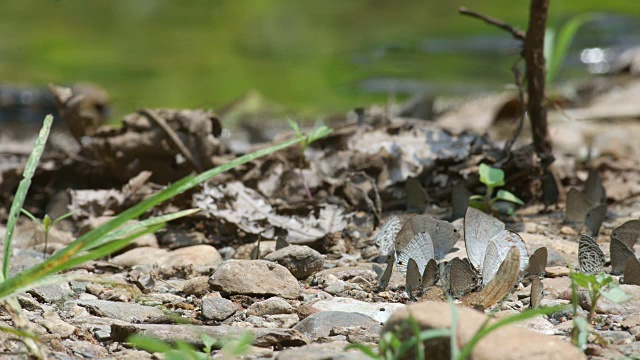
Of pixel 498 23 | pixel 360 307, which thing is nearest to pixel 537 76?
pixel 498 23

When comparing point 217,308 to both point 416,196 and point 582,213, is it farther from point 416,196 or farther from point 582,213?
point 582,213

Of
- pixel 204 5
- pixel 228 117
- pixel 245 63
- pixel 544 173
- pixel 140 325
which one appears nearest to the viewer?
pixel 140 325

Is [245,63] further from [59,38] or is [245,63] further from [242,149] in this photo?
[242,149]

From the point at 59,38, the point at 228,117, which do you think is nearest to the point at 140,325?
the point at 228,117

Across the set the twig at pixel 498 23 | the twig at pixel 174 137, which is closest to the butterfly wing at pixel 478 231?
the twig at pixel 498 23

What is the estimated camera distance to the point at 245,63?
10.2 m

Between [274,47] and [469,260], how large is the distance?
862 cm

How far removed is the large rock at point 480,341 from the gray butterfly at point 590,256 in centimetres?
85

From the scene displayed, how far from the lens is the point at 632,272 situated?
8.72 ft

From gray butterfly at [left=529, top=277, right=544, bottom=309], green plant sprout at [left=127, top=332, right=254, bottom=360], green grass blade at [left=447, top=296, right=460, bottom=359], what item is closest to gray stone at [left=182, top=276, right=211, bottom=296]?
green plant sprout at [left=127, top=332, right=254, bottom=360]

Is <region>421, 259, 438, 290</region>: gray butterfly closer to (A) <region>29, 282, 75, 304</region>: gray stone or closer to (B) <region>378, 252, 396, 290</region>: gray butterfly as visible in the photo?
(B) <region>378, 252, 396, 290</region>: gray butterfly

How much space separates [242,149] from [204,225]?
2.97ft

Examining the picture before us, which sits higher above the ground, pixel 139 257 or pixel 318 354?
pixel 139 257

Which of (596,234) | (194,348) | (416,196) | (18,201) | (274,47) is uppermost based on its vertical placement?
(274,47)
